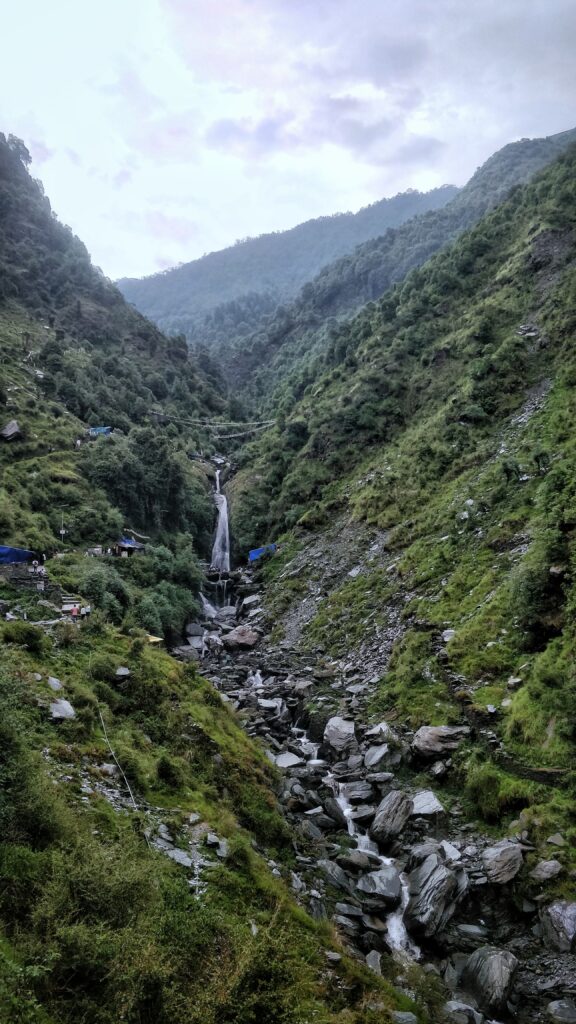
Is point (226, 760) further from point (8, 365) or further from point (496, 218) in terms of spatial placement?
point (496, 218)

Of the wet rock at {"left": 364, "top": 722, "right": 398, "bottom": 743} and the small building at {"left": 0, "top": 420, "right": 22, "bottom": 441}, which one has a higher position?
the small building at {"left": 0, "top": 420, "right": 22, "bottom": 441}

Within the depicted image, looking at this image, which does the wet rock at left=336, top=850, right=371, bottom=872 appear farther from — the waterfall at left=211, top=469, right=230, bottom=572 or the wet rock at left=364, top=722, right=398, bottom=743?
the waterfall at left=211, top=469, right=230, bottom=572

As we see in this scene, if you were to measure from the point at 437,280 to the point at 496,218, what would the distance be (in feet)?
39.0

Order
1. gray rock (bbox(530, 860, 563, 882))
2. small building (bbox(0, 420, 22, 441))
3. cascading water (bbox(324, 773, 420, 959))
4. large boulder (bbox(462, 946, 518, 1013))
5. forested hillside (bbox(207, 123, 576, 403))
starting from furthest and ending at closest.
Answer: forested hillside (bbox(207, 123, 576, 403)) → small building (bbox(0, 420, 22, 441)) → gray rock (bbox(530, 860, 563, 882)) → cascading water (bbox(324, 773, 420, 959)) → large boulder (bbox(462, 946, 518, 1013))

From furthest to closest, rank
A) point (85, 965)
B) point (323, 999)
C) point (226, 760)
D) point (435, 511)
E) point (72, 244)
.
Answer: point (72, 244), point (435, 511), point (226, 760), point (323, 999), point (85, 965)

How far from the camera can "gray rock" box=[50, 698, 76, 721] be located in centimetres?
1598

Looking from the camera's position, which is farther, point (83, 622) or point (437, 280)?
point (437, 280)

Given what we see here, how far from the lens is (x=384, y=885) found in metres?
16.4

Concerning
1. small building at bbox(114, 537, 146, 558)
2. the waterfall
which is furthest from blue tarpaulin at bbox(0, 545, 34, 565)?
the waterfall

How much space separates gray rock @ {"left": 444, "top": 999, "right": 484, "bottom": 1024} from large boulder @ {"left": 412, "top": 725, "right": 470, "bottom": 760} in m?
8.98

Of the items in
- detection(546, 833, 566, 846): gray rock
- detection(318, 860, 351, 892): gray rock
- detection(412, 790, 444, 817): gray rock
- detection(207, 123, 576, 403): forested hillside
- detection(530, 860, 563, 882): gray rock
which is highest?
detection(207, 123, 576, 403): forested hillside

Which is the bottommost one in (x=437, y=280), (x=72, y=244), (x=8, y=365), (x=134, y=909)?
(x=134, y=909)

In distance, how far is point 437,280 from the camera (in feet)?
237

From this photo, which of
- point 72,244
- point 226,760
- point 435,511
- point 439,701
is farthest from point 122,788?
point 72,244
